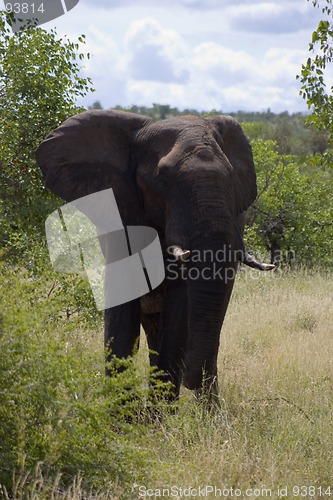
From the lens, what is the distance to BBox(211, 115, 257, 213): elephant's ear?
7.27 metres

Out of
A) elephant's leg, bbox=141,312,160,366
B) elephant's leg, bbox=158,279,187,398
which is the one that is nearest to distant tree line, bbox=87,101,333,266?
elephant's leg, bbox=141,312,160,366

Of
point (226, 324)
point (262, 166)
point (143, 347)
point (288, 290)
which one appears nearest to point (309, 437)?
point (143, 347)

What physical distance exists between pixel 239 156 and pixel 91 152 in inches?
45.8

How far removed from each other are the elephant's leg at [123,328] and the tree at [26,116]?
7.88 feet

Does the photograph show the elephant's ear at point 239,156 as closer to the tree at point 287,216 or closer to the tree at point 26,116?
the tree at point 26,116

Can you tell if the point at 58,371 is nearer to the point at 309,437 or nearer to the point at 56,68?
the point at 309,437

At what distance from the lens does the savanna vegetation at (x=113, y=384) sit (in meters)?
5.02

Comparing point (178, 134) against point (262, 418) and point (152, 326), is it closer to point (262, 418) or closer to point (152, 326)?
point (152, 326)

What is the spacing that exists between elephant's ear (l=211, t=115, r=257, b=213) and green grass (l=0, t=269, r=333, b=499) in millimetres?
1532

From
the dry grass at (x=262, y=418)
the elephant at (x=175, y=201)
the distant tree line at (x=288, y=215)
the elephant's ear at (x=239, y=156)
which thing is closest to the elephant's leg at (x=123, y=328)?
the elephant at (x=175, y=201)

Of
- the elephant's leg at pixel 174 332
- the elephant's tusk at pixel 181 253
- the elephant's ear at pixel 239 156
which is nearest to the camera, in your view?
the elephant's tusk at pixel 181 253

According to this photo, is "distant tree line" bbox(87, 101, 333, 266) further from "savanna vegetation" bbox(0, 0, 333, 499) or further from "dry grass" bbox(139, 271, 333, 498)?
"dry grass" bbox(139, 271, 333, 498)

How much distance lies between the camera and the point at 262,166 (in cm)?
1720

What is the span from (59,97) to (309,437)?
4739 millimetres
